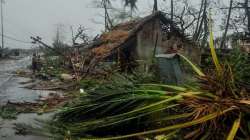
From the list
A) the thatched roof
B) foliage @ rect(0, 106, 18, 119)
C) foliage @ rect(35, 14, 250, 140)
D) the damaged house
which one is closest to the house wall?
the damaged house

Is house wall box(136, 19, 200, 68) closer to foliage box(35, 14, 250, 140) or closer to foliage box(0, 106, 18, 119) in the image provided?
foliage box(0, 106, 18, 119)

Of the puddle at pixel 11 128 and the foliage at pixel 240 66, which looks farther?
the puddle at pixel 11 128

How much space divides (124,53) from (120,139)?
10760 mm

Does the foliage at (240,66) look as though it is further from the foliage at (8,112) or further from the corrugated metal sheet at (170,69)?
the foliage at (8,112)

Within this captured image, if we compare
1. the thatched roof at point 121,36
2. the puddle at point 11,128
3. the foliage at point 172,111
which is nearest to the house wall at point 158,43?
the thatched roof at point 121,36

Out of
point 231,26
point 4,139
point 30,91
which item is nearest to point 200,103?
point 4,139

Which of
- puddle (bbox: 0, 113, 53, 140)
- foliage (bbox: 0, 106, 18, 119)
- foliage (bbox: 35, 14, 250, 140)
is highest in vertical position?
foliage (bbox: 35, 14, 250, 140)

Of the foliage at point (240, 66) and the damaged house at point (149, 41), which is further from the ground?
the damaged house at point (149, 41)

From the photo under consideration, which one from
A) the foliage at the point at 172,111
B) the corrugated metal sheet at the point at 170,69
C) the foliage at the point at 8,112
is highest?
the corrugated metal sheet at the point at 170,69

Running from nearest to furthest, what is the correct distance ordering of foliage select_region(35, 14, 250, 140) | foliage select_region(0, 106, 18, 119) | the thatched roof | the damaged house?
foliage select_region(35, 14, 250, 140) → foliage select_region(0, 106, 18, 119) → the thatched roof → the damaged house

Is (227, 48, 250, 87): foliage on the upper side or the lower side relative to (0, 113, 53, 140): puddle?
upper

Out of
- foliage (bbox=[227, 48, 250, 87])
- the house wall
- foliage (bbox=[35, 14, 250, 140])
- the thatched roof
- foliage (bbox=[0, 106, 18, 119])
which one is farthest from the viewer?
the house wall

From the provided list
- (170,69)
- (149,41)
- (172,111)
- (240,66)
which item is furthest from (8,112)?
(149,41)

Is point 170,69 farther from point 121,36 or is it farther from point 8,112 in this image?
point 121,36
